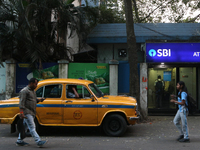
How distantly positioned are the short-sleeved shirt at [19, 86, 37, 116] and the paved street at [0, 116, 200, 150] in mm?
1048

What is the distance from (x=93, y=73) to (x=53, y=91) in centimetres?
402

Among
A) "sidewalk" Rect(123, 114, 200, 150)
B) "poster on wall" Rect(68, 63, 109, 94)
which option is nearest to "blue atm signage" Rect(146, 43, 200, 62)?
"poster on wall" Rect(68, 63, 109, 94)

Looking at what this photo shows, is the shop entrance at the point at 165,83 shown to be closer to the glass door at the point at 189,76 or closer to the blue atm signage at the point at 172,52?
the glass door at the point at 189,76

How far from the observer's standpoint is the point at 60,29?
36.4ft

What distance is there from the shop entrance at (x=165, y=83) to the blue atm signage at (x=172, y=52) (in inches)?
52.3

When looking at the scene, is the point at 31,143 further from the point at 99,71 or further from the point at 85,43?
the point at 85,43

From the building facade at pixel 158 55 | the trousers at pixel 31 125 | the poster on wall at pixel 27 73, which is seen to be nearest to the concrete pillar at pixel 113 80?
the building facade at pixel 158 55

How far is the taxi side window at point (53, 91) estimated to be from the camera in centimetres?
717

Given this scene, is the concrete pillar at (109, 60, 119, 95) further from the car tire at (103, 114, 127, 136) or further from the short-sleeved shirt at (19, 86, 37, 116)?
the short-sleeved shirt at (19, 86, 37, 116)

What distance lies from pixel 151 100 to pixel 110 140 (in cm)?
630

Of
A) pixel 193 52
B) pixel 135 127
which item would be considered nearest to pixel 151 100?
pixel 193 52

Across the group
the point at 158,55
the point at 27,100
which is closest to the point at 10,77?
the point at 27,100

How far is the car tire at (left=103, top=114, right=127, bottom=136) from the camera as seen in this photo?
6.97m

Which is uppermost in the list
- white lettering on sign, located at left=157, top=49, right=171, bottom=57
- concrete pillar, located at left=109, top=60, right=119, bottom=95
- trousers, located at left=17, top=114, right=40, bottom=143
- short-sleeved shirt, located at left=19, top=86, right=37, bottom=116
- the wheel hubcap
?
white lettering on sign, located at left=157, top=49, right=171, bottom=57
